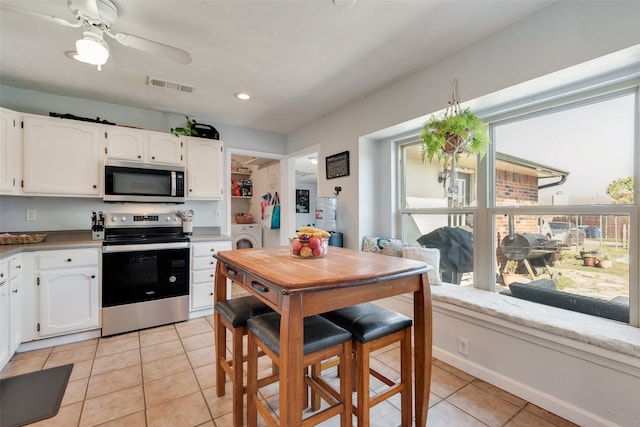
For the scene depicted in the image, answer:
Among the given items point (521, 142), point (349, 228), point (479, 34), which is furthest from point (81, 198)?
point (521, 142)

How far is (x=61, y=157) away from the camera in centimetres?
285

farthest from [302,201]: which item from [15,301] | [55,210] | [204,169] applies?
[15,301]

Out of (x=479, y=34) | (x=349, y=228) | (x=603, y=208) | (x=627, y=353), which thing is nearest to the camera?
(x=627, y=353)

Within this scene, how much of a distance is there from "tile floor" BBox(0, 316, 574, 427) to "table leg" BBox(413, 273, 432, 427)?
0.22 meters

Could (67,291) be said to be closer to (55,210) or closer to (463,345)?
(55,210)

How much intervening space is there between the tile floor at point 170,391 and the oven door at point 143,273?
453 mm

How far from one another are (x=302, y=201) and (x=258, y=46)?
21.2 ft

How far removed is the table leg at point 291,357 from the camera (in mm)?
1083

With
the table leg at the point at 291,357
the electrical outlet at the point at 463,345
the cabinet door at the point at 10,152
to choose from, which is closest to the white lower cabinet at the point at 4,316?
the cabinet door at the point at 10,152

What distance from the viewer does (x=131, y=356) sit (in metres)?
2.42

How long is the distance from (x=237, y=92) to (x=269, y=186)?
2560 mm

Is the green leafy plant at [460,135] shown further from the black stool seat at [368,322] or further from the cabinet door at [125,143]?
the cabinet door at [125,143]

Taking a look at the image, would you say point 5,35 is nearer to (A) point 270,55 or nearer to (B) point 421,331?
(A) point 270,55

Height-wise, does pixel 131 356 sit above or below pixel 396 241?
below
